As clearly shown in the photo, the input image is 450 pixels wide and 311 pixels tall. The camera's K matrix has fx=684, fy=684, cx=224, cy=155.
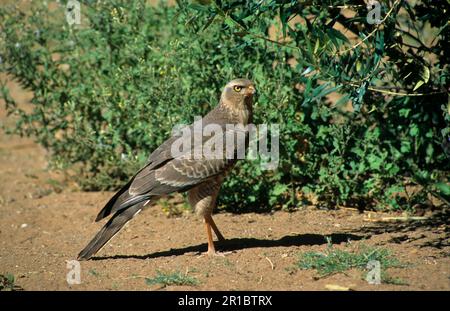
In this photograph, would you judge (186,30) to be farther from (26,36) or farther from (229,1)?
(26,36)

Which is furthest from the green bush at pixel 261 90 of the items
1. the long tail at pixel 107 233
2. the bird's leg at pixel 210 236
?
the long tail at pixel 107 233

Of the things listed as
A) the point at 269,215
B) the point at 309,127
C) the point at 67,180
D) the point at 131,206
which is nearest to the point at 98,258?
the point at 131,206

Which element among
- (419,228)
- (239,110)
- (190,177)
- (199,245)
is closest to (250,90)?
(239,110)

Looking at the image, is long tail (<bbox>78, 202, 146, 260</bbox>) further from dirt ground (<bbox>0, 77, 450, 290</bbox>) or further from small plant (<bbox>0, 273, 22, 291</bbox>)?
small plant (<bbox>0, 273, 22, 291</bbox>)

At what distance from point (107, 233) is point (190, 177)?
0.89 metres

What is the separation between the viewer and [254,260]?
5812 millimetres

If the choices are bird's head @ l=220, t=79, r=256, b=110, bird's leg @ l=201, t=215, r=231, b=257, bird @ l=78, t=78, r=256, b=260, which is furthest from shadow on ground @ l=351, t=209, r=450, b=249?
bird's head @ l=220, t=79, r=256, b=110

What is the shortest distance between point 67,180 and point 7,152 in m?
2.10

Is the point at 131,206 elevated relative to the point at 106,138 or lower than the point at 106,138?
lower

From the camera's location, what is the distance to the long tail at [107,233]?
19.6 ft

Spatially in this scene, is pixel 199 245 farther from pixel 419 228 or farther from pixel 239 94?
pixel 419 228

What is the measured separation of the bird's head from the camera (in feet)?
21.1

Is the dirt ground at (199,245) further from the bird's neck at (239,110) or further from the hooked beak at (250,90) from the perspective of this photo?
the hooked beak at (250,90)

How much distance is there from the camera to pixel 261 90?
695cm
